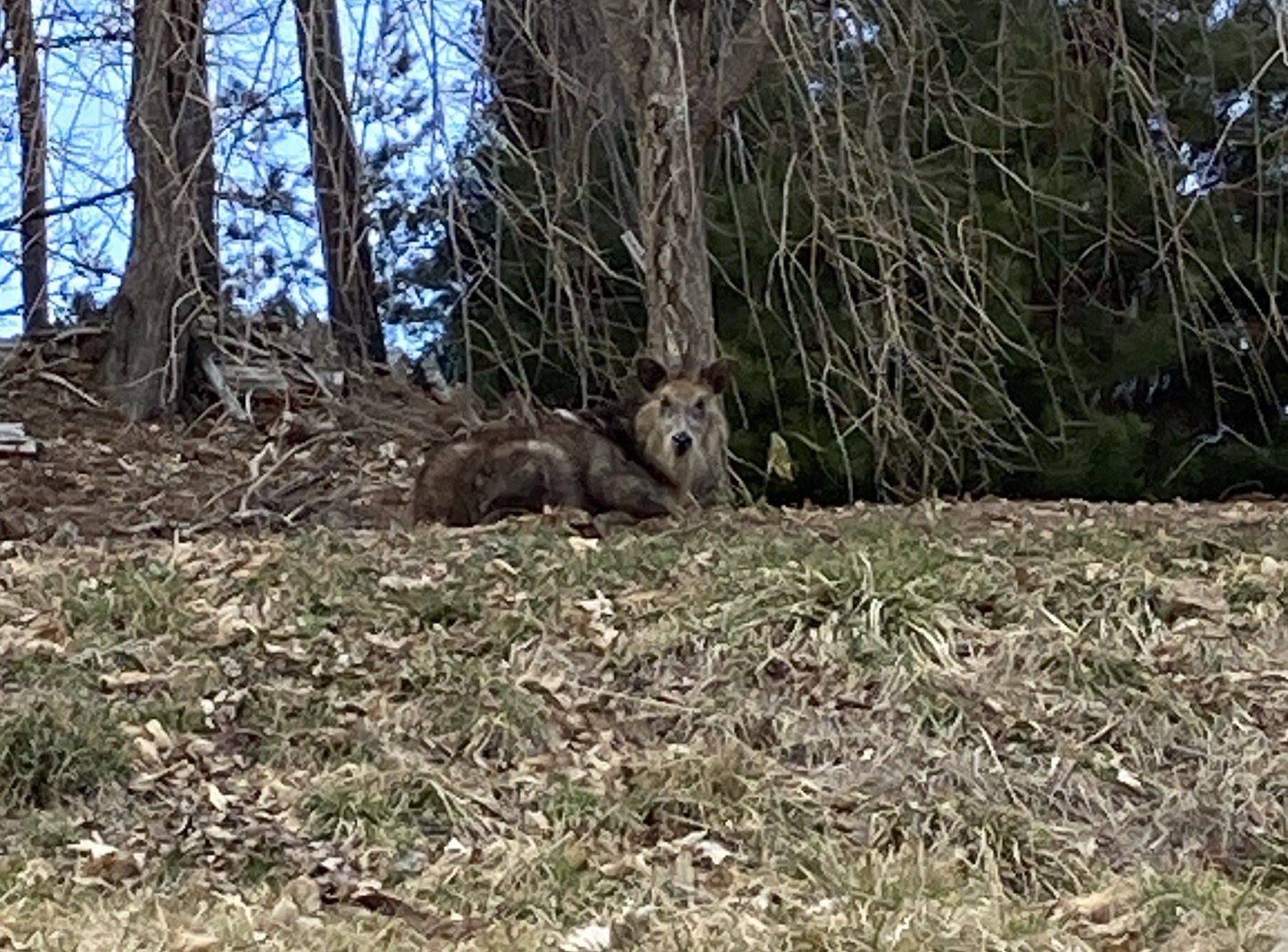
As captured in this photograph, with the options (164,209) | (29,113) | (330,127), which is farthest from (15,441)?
(330,127)

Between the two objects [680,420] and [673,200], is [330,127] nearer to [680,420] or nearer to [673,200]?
[673,200]

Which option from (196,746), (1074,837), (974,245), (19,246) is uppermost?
(19,246)

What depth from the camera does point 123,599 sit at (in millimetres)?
7727

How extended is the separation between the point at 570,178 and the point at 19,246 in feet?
16.3

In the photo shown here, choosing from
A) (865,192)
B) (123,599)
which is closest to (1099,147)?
(865,192)

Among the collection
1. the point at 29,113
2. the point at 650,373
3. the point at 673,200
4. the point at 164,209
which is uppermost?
the point at 29,113

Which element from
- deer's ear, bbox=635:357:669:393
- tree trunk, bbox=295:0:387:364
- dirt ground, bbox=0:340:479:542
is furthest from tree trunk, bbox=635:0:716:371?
dirt ground, bbox=0:340:479:542

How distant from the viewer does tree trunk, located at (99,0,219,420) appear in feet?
30.5

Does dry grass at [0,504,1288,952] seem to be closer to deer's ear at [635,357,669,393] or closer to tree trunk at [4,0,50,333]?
deer's ear at [635,357,669,393]

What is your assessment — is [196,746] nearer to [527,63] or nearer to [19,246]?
[527,63]

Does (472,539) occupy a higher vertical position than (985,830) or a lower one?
higher

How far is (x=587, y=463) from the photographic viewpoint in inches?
398

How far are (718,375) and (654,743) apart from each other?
3.40 metres

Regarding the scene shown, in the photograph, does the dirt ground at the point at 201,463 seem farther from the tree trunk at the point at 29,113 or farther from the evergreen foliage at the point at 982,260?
the tree trunk at the point at 29,113
